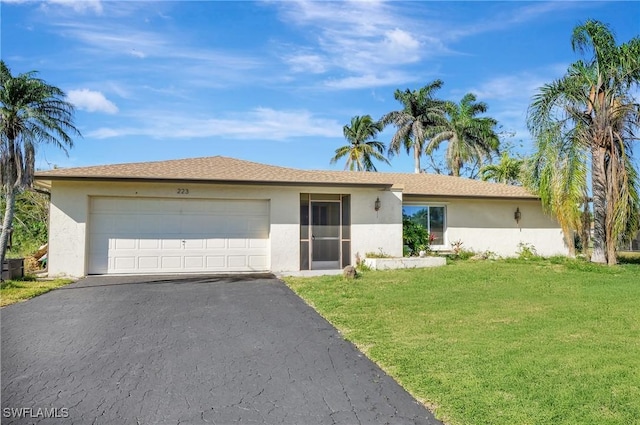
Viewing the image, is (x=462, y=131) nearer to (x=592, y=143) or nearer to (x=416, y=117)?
(x=416, y=117)

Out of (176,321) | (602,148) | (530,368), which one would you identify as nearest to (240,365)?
(176,321)

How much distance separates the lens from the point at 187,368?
15.2ft

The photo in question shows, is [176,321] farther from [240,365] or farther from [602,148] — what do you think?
[602,148]

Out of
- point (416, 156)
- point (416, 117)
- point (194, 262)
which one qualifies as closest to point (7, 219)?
point (194, 262)

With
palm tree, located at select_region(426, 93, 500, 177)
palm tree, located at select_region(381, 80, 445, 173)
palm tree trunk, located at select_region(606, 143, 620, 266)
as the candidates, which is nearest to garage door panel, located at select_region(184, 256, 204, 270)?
palm tree trunk, located at select_region(606, 143, 620, 266)

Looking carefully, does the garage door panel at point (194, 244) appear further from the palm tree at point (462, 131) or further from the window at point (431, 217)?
the palm tree at point (462, 131)

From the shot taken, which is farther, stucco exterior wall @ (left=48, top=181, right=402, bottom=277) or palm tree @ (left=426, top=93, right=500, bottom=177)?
palm tree @ (left=426, top=93, right=500, bottom=177)

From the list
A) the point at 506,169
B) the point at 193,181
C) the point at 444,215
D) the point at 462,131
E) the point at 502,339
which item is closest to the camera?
the point at 502,339

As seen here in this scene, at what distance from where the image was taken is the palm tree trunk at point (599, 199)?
45.1ft

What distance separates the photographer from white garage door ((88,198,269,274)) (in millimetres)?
12289

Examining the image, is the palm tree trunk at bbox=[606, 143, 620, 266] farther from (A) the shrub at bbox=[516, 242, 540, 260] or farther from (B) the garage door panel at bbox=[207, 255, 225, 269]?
(B) the garage door panel at bbox=[207, 255, 225, 269]

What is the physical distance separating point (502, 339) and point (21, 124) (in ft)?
39.7
